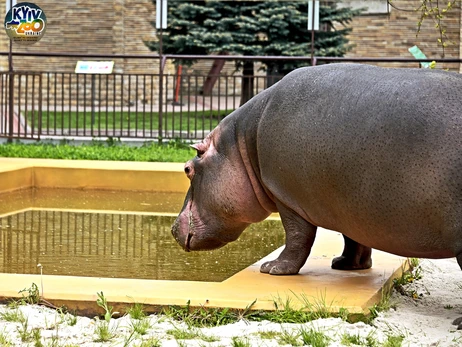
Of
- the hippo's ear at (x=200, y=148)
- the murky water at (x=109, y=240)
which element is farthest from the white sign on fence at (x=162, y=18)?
the hippo's ear at (x=200, y=148)

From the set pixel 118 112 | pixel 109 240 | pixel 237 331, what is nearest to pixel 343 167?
pixel 237 331

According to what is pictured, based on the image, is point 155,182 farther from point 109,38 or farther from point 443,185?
point 109,38

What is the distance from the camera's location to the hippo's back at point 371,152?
16.2 ft

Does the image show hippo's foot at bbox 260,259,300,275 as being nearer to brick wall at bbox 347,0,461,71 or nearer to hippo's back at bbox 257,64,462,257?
hippo's back at bbox 257,64,462,257

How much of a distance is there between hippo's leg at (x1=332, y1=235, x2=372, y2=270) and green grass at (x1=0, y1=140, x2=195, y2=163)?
6.26m

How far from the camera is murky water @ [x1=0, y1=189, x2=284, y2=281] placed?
662 centimetres

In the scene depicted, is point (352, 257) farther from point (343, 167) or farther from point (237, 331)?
point (237, 331)

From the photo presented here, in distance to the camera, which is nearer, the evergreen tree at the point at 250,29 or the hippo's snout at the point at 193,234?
the hippo's snout at the point at 193,234

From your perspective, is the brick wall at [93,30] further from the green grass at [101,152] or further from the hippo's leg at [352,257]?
the hippo's leg at [352,257]

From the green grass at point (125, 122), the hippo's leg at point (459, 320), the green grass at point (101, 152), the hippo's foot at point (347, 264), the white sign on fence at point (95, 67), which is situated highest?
the white sign on fence at point (95, 67)

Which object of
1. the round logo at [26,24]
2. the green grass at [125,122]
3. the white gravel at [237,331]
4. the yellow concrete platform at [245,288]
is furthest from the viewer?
the green grass at [125,122]

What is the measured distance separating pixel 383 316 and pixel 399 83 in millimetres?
1214

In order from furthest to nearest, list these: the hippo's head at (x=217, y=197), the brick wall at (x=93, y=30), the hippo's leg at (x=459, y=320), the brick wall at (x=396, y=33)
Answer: the brick wall at (x=93, y=30) < the brick wall at (x=396, y=33) < the hippo's head at (x=217, y=197) < the hippo's leg at (x=459, y=320)

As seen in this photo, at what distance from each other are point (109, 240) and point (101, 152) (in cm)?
536
